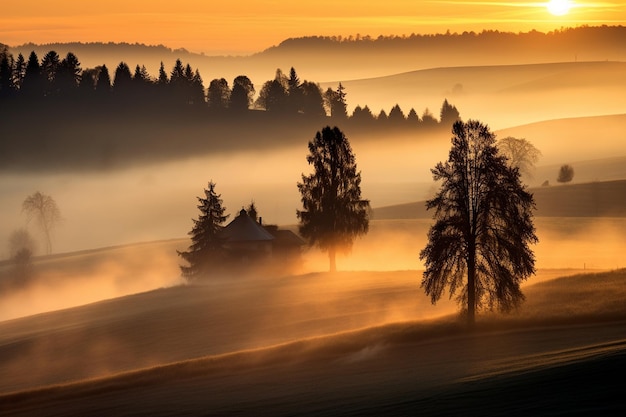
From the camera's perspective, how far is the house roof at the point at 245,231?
9256cm

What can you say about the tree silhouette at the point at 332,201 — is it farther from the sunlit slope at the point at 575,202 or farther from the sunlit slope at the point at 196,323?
the sunlit slope at the point at 575,202

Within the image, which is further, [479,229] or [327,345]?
[479,229]

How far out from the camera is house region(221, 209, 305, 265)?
92.5 metres

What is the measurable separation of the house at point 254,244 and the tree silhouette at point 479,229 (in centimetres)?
4021

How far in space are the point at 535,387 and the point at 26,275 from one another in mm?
84608

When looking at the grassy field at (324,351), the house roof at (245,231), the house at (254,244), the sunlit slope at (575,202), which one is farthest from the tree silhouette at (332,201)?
the sunlit slope at (575,202)

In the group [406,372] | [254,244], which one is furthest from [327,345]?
[254,244]

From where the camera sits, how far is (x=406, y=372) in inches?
1678

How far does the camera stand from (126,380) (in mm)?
48375

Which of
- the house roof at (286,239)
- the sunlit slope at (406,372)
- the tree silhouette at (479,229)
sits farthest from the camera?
the house roof at (286,239)

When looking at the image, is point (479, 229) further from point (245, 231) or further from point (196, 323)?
point (245, 231)

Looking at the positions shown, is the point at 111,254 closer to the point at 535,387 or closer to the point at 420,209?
the point at 420,209

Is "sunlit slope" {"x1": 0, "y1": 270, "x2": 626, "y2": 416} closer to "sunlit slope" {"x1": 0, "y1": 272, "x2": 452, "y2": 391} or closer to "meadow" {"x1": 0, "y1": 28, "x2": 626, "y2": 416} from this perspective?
"meadow" {"x1": 0, "y1": 28, "x2": 626, "y2": 416}

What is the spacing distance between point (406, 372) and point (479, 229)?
41.9 feet
